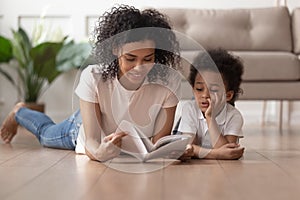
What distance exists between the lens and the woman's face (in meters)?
1.65

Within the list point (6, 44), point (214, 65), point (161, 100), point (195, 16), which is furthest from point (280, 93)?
point (6, 44)

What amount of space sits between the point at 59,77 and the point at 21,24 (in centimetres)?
48

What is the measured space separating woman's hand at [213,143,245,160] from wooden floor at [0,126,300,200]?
0.03 meters

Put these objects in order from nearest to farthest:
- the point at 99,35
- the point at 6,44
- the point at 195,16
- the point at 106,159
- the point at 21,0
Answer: the point at 106,159 → the point at 99,35 → the point at 195,16 → the point at 6,44 → the point at 21,0

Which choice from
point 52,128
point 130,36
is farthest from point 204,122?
point 52,128

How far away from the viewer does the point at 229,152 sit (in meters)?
1.80

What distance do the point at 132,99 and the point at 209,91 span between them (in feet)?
0.84

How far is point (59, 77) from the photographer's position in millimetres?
4078

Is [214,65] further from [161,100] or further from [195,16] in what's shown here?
[195,16]

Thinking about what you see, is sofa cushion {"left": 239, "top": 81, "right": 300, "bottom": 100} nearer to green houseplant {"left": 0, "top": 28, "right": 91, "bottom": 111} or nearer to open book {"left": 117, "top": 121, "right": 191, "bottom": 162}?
green houseplant {"left": 0, "top": 28, "right": 91, "bottom": 111}

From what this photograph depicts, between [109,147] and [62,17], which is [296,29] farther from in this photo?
[109,147]

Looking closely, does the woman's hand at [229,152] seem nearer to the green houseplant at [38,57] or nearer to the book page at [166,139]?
the book page at [166,139]

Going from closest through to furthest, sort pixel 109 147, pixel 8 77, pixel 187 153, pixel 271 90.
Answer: pixel 109 147, pixel 187 153, pixel 271 90, pixel 8 77

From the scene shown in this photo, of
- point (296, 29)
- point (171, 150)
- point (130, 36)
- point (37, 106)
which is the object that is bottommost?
point (37, 106)
